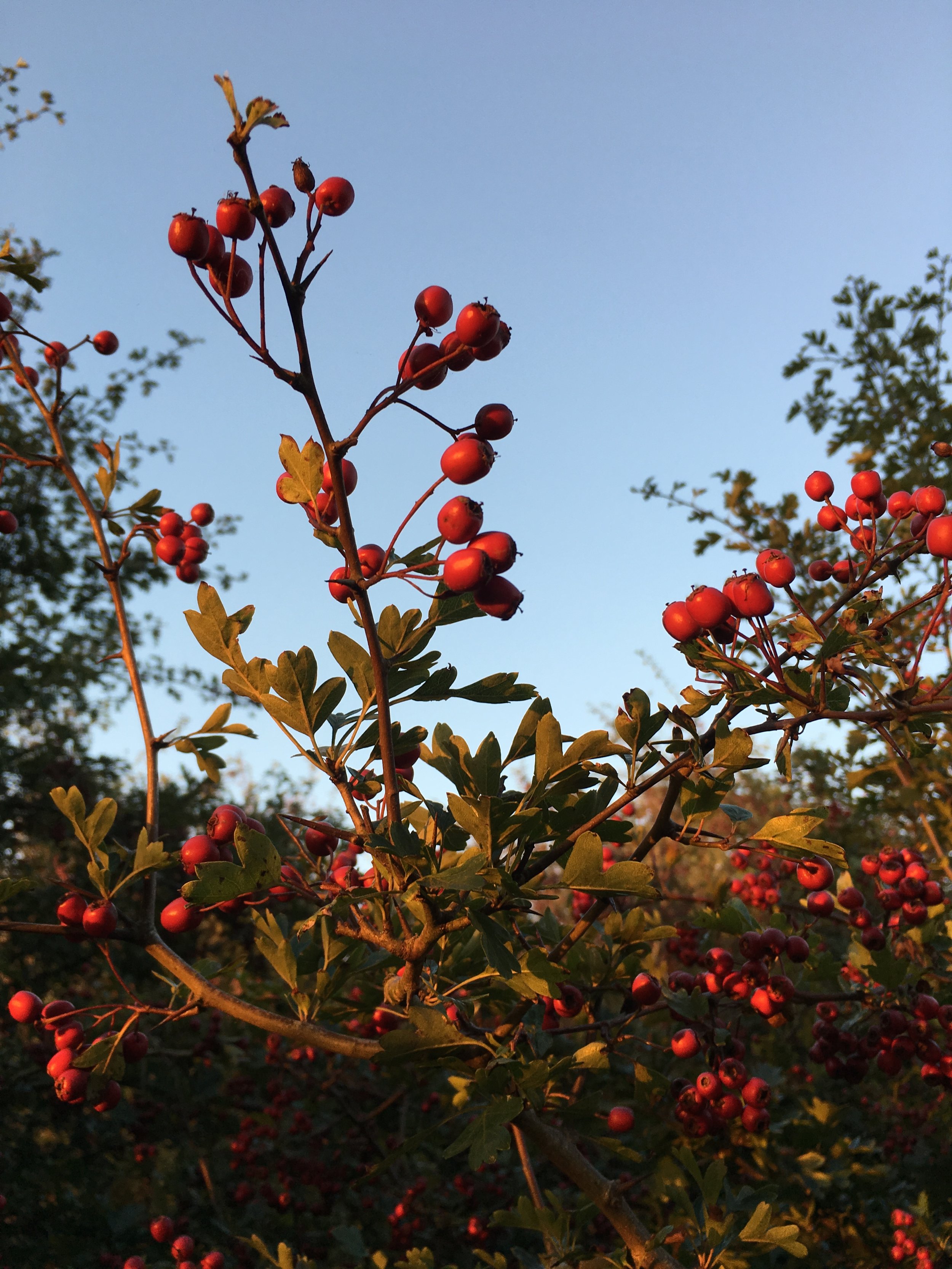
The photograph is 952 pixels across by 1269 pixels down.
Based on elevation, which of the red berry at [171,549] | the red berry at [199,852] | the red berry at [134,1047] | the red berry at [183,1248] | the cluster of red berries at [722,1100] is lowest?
the red berry at [183,1248]

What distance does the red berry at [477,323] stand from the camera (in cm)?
150

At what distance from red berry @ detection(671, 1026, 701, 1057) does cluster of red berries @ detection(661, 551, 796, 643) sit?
1.25 meters

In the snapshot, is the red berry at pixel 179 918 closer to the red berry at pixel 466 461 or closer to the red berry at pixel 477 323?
the red berry at pixel 466 461

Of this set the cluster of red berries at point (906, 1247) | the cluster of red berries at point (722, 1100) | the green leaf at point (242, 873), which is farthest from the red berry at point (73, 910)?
the cluster of red berries at point (906, 1247)

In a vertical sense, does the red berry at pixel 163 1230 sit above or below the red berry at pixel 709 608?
below

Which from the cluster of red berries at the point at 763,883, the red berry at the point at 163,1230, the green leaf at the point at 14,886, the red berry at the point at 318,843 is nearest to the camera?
the green leaf at the point at 14,886

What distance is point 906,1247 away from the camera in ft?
9.06

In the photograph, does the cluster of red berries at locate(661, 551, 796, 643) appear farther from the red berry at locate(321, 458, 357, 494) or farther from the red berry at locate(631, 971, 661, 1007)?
the red berry at locate(631, 971, 661, 1007)

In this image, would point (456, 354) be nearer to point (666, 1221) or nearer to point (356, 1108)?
point (666, 1221)

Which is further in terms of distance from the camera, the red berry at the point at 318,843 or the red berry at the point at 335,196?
the red berry at the point at 318,843

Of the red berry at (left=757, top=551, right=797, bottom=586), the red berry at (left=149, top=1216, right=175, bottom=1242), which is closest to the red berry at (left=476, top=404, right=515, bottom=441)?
the red berry at (left=757, top=551, right=797, bottom=586)

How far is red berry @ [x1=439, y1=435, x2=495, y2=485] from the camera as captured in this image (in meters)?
1.50

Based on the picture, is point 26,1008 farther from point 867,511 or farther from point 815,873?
point 867,511

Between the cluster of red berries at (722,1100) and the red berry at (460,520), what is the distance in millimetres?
1732
